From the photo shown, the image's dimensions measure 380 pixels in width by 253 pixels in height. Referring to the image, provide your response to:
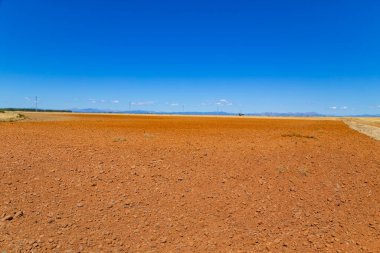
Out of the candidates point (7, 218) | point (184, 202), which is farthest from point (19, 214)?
point (184, 202)

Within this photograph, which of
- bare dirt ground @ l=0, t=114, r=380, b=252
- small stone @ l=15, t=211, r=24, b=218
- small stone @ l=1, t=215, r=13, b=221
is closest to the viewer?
bare dirt ground @ l=0, t=114, r=380, b=252

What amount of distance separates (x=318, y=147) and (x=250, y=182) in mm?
9377

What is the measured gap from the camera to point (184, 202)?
11.3m

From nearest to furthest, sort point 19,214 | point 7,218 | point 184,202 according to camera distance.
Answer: point 7,218
point 19,214
point 184,202

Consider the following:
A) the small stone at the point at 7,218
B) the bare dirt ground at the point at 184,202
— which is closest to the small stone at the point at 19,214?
the bare dirt ground at the point at 184,202

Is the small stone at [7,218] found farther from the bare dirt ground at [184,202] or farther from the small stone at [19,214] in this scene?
the small stone at [19,214]

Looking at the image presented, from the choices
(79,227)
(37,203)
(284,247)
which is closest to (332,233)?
(284,247)

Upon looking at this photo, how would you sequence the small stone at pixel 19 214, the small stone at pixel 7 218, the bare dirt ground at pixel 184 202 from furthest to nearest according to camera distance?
the small stone at pixel 19 214, the small stone at pixel 7 218, the bare dirt ground at pixel 184 202

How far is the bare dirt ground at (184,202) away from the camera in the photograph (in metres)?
9.12

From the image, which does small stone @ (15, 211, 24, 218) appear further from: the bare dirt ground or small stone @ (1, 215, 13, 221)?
small stone @ (1, 215, 13, 221)

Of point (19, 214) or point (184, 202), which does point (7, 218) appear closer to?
point (19, 214)

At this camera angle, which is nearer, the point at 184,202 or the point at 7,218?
the point at 7,218

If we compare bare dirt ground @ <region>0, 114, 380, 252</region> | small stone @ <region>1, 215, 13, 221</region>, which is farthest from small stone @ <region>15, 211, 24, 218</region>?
small stone @ <region>1, 215, 13, 221</region>

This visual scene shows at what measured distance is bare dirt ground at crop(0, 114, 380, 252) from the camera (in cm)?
912
